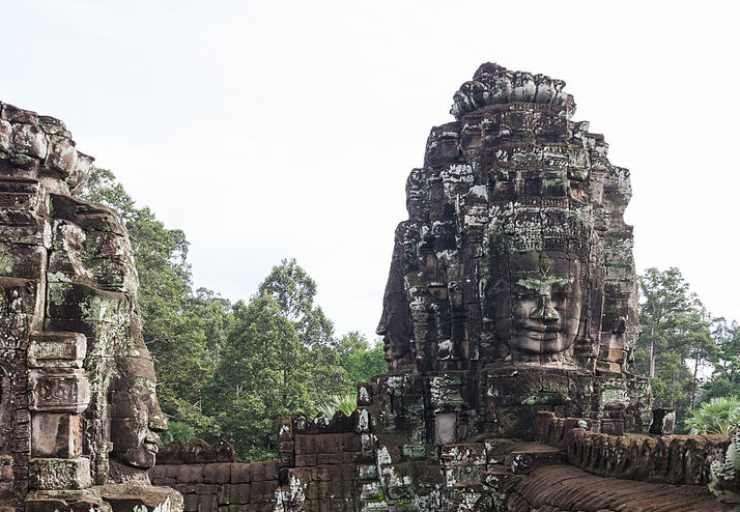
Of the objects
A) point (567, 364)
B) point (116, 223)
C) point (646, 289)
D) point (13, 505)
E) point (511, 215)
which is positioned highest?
point (646, 289)

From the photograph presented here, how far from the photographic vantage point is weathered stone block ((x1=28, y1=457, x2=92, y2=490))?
610 centimetres

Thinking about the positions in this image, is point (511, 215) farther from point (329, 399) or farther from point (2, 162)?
point (329, 399)

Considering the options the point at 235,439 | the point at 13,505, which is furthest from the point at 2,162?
the point at 235,439

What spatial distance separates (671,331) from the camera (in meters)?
35.1

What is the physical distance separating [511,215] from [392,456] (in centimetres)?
378

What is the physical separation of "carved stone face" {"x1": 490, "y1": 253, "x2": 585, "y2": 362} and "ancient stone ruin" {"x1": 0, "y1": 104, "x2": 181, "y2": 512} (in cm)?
544

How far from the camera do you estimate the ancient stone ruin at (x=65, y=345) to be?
619 centimetres

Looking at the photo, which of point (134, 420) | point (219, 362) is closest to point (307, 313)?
point (219, 362)

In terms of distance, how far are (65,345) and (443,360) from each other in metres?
7.47

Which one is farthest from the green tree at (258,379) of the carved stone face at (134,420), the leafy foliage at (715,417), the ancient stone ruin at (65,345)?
the ancient stone ruin at (65,345)

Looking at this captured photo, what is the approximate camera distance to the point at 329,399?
84.5 feet

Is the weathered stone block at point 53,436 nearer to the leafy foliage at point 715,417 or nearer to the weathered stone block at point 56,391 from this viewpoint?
the weathered stone block at point 56,391

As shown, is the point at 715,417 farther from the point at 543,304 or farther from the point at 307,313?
the point at 307,313

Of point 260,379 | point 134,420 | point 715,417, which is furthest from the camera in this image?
point 260,379
